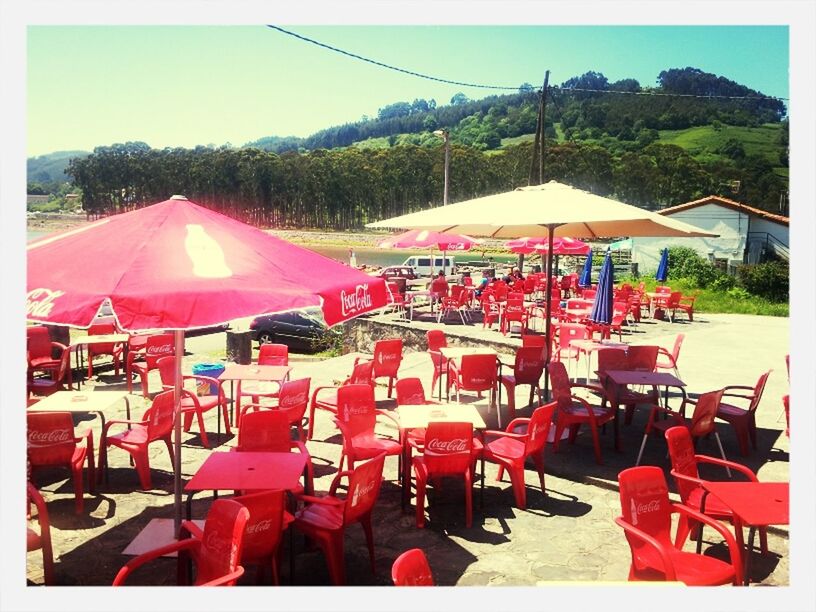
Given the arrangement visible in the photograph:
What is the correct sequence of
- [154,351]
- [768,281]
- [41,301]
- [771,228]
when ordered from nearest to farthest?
[41,301] → [154,351] → [768,281] → [771,228]

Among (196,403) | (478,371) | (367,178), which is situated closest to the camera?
(196,403)

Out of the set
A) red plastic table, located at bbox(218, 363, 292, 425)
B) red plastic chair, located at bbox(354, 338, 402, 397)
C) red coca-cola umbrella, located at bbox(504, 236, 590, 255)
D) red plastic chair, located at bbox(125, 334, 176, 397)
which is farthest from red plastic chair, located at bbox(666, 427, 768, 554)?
red coca-cola umbrella, located at bbox(504, 236, 590, 255)

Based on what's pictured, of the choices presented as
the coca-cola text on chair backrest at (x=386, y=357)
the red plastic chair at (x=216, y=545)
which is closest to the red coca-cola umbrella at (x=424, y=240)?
the coca-cola text on chair backrest at (x=386, y=357)

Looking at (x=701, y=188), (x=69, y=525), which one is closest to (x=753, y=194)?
(x=701, y=188)

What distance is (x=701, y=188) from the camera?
83.6 metres

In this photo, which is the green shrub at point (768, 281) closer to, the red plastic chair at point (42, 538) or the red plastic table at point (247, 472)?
the red plastic table at point (247, 472)

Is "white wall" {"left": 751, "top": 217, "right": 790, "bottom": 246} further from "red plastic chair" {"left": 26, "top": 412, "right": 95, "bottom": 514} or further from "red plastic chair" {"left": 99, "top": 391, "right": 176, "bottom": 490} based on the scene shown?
"red plastic chair" {"left": 26, "top": 412, "right": 95, "bottom": 514}

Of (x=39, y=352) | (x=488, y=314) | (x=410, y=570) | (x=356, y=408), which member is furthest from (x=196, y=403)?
(x=488, y=314)

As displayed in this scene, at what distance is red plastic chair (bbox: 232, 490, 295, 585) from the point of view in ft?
12.2

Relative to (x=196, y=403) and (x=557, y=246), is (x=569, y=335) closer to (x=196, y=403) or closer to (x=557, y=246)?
(x=557, y=246)

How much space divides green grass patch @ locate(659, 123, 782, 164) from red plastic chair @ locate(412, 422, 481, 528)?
331 ft

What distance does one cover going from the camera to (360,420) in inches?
250

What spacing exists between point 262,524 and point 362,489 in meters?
0.78
